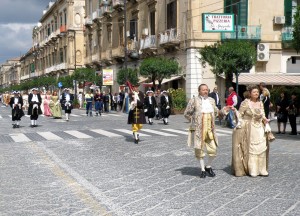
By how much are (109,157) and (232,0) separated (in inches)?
869

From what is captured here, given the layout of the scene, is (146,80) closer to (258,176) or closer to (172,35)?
(172,35)

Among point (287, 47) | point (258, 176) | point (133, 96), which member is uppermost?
point (287, 47)

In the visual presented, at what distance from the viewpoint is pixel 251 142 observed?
858 centimetres

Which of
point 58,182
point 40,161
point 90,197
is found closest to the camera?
point 90,197

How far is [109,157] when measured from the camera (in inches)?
440

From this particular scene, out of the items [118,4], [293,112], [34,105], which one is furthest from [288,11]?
[34,105]

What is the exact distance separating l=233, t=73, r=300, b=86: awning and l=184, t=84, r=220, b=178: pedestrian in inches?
802

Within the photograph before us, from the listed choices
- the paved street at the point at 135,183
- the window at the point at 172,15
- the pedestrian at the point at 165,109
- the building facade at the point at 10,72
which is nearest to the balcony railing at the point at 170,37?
the window at the point at 172,15

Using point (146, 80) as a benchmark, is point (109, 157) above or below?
below

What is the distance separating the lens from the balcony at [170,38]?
31.4 metres

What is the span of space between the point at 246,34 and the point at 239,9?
1.66 metres

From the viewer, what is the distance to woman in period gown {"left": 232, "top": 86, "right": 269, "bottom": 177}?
8.55 meters

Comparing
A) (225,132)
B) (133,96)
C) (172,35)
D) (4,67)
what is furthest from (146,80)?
(4,67)

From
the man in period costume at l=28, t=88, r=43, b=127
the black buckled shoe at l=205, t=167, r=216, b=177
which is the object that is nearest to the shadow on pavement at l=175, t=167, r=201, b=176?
the black buckled shoe at l=205, t=167, r=216, b=177
